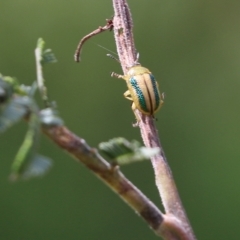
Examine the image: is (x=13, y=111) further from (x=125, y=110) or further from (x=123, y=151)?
(x=125, y=110)

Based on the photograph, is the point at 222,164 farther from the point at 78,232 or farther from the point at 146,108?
the point at 146,108

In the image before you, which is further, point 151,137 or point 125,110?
point 125,110

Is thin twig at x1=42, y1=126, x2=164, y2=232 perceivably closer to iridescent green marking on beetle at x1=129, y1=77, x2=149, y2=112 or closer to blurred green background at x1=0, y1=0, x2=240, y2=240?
iridescent green marking on beetle at x1=129, y1=77, x2=149, y2=112

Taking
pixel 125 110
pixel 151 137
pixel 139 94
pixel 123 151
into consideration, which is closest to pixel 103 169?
pixel 123 151

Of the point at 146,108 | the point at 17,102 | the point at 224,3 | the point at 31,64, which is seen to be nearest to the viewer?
the point at 17,102

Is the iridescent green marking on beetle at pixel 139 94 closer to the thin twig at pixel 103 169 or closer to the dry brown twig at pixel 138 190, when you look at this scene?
the dry brown twig at pixel 138 190

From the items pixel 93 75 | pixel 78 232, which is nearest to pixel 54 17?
pixel 93 75

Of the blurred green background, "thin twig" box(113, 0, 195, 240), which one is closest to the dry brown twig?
"thin twig" box(113, 0, 195, 240)
